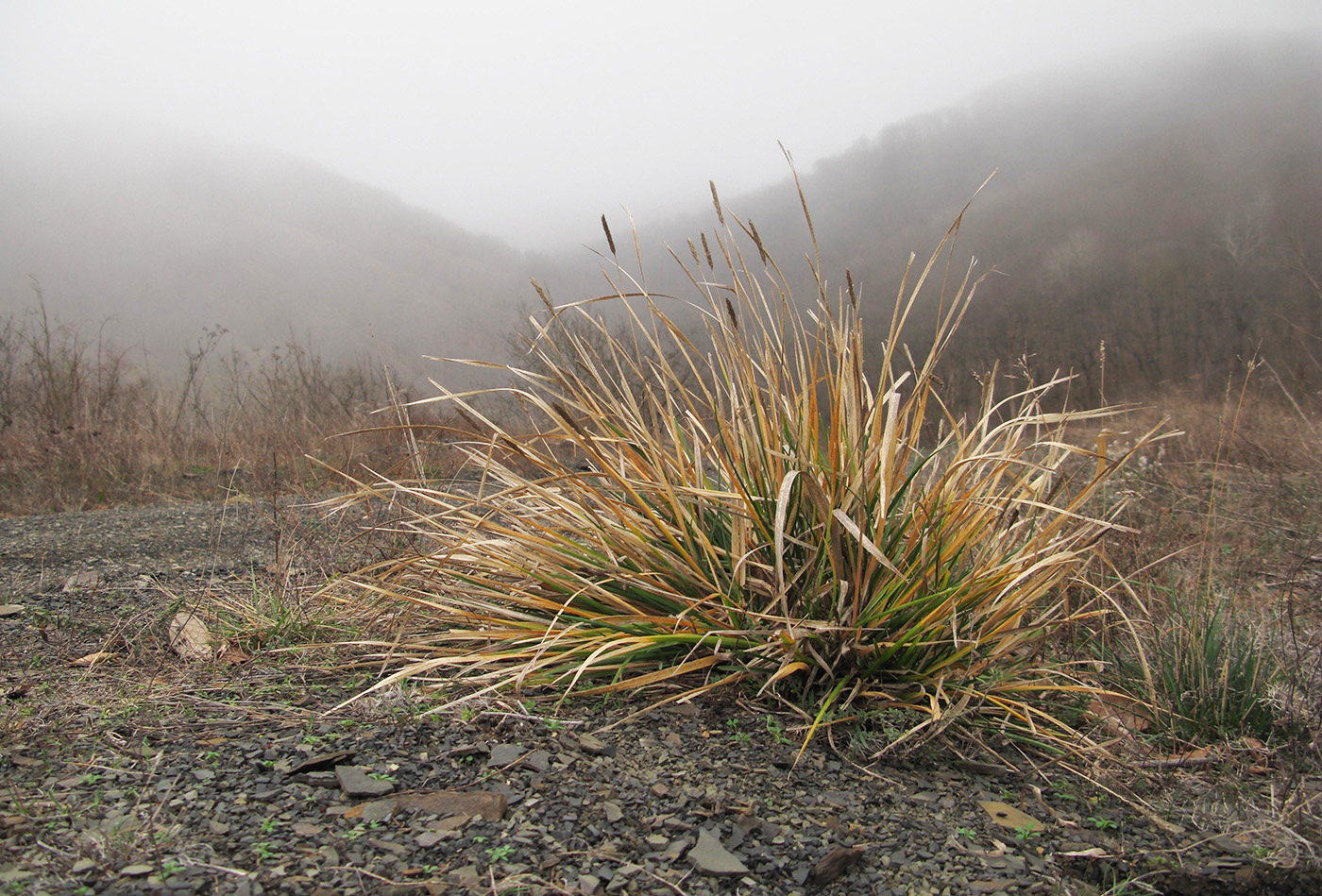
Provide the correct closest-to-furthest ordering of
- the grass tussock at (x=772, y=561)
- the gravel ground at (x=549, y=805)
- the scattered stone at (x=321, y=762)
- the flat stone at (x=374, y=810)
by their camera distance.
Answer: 1. the gravel ground at (x=549, y=805)
2. the flat stone at (x=374, y=810)
3. the scattered stone at (x=321, y=762)
4. the grass tussock at (x=772, y=561)

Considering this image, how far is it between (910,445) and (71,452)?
662 cm

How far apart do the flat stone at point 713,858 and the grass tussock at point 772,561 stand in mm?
408

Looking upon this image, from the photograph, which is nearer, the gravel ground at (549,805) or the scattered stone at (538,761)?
the gravel ground at (549,805)

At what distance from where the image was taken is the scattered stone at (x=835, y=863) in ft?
3.44

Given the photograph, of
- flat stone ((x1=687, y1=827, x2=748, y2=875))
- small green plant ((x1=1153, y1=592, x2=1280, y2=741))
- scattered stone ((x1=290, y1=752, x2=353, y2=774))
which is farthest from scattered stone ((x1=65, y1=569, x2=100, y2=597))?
small green plant ((x1=1153, y1=592, x2=1280, y2=741))

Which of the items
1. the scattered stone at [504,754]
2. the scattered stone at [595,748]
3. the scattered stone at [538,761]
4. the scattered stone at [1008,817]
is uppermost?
the scattered stone at [504,754]

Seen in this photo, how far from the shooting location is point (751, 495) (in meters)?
1.84

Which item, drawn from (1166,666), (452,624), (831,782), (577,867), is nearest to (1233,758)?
(1166,666)

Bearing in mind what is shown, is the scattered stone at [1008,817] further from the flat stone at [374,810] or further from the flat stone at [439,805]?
the flat stone at [374,810]

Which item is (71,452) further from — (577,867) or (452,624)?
(577,867)

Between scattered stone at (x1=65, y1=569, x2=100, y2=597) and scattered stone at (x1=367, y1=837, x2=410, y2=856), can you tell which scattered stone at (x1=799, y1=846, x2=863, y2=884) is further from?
scattered stone at (x1=65, y1=569, x2=100, y2=597)

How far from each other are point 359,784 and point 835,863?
0.73m

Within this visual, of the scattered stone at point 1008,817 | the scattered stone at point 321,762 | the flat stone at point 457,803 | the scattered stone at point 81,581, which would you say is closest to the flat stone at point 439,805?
the flat stone at point 457,803

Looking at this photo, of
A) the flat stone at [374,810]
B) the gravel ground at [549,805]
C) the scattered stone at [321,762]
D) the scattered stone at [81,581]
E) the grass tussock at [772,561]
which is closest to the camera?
the gravel ground at [549,805]
